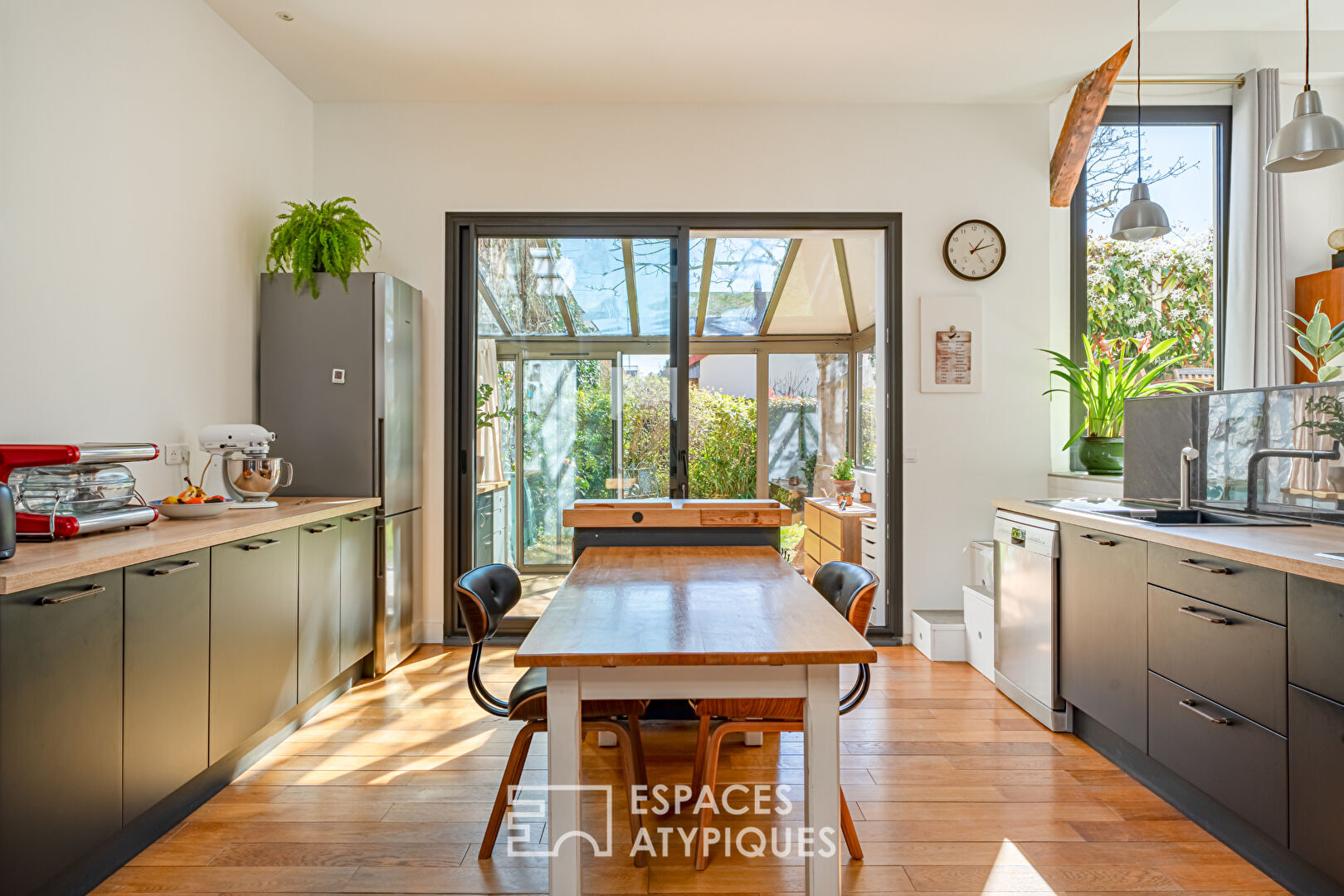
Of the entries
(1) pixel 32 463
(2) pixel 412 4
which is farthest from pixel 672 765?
(2) pixel 412 4

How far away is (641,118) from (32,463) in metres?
3.33

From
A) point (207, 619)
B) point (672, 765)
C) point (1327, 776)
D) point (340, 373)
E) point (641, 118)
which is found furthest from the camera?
point (641, 118)

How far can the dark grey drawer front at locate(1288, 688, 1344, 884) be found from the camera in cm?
174

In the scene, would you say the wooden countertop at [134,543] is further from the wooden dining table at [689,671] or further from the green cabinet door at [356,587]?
the wooden dining table at [689,671]

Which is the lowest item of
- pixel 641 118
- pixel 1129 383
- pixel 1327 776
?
pixel 1327 776

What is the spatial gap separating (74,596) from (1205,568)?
2944mm

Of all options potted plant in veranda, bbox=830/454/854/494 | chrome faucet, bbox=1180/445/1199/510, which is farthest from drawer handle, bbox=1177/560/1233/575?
potted plant in veranda, bbox=830/454/854/494

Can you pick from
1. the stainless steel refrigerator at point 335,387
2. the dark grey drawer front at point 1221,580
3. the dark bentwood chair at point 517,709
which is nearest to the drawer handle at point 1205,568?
the dark grey drawer front at point 1221,580

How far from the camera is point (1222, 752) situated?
2127 millimetres

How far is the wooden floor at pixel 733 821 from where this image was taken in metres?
1.99

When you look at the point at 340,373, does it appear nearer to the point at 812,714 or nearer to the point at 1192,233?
the point at 812,714

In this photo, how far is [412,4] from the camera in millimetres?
3246

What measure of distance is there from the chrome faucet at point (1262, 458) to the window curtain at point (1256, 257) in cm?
152

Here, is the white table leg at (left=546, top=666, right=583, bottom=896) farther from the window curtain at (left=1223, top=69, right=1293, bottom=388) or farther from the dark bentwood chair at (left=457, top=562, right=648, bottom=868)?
the window curtain at (left=1223, top=69, right=1293, bottom=388)
